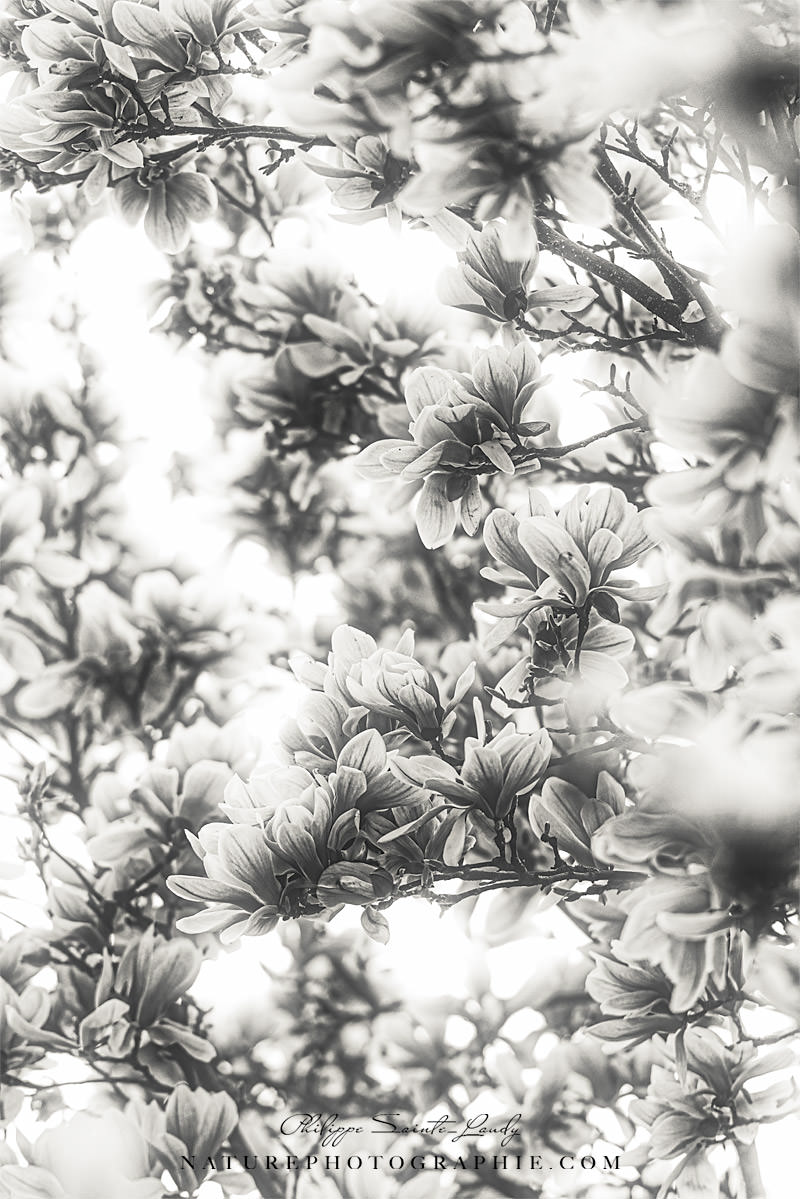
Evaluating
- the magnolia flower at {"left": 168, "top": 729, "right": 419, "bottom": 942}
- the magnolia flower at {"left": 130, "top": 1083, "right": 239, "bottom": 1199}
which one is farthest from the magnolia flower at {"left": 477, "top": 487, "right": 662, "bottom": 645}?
the magnolia flower at {"left": 130, "top": 1083, "right": 239, "bottom": 1199}

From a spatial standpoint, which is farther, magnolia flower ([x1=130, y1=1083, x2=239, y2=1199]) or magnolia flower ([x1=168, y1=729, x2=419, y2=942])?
magnolia flower ([x1=130, y1=1083, x2=239, y2=1199])

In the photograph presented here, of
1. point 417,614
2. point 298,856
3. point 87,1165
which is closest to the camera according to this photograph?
point 298,856

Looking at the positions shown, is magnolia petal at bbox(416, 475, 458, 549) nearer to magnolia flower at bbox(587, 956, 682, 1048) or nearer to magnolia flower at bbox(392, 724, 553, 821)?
magnolia flower at bbox(392, 724, 553, 821)

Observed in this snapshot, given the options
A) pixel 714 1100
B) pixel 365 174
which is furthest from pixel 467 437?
pixel 714 1100

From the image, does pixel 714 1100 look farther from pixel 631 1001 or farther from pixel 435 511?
pixel 435 511

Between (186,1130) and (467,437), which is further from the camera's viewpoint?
(186,1130)

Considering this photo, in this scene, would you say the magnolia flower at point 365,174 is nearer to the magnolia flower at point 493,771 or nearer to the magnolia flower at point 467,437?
the magnolia flower at point 467,437

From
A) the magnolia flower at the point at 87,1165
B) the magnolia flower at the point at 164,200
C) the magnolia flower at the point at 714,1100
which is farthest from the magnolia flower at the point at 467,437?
the magnolia flower at the point at 87,1165

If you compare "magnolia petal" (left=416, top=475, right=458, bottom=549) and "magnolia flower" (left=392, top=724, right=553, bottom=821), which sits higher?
"magnolia petal" (left=416, top=475, right=458, bottom=549)
